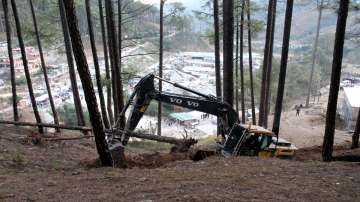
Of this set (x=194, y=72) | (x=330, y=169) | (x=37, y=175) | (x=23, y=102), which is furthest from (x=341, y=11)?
(x=194, y=72)

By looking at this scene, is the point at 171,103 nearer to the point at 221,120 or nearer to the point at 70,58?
the point at 221,120

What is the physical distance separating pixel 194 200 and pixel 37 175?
4411 millimetres

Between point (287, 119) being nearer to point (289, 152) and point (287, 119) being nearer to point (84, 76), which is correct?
point (289, 152)

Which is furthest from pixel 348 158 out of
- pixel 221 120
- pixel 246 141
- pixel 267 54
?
pixel 267 54

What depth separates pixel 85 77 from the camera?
859cm

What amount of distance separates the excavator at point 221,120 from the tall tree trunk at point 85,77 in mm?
1281

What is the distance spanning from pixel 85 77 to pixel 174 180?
10.2ft

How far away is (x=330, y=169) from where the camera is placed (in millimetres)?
9688

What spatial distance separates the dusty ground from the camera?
7129 mm

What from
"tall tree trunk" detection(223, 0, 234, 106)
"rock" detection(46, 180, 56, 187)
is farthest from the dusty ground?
"tall tree trunk" detection(223, 0, 234, 106)

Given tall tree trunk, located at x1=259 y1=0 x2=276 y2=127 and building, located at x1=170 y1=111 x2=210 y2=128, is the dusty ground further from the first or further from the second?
building, located at x1=170 y1=111 x2=210 y2=128

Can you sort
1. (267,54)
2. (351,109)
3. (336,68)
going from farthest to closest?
(351,109) < (267,54) < (336,68)

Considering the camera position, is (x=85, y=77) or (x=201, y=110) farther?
(x=201, y=110)

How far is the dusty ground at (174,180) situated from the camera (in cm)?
713
